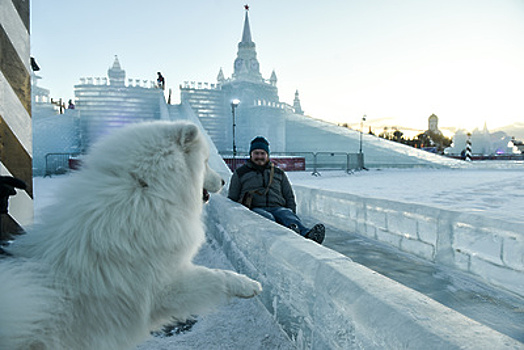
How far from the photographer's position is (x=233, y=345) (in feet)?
6.78

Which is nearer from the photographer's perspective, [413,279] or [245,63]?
[413,279]

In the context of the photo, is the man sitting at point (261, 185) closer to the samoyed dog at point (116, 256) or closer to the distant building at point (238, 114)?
the samoyed dog at point (116, 256)

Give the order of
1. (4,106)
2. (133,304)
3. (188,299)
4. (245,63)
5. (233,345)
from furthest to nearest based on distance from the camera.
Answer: (245,63)
(4,106)
(233,345)
(188,299)
(133,304)

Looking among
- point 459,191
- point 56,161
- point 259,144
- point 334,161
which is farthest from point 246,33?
point 259,144

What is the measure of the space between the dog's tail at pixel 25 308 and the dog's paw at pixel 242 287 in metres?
0.90

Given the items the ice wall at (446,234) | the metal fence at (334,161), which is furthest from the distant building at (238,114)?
the ice wall at (446,234)

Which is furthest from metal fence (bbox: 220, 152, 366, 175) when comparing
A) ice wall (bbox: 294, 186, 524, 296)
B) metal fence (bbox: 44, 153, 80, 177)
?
ice wall (bbox: 294, 186, 524, 296)

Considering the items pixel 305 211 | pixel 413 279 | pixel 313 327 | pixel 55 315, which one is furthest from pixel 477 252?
pixel 305 211

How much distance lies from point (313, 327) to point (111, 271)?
3.26 feet

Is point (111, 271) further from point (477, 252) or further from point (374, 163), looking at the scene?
point (374, 163)

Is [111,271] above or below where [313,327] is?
above

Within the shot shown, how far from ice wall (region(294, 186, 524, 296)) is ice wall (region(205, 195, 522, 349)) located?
2.10 metres

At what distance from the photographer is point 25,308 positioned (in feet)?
3.95

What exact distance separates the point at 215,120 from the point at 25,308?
34767mm
